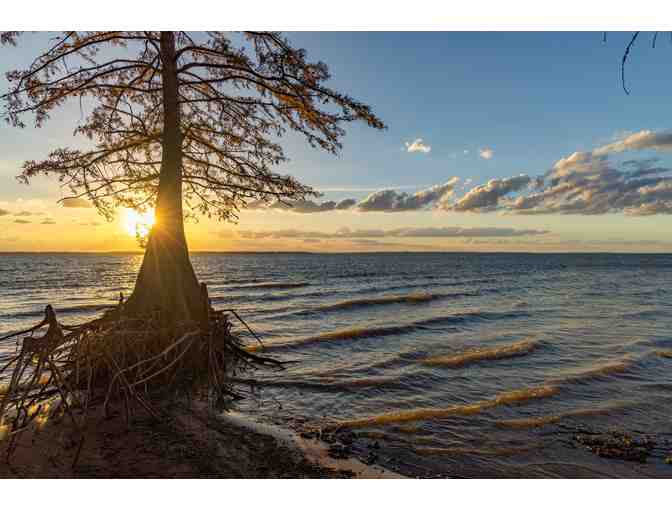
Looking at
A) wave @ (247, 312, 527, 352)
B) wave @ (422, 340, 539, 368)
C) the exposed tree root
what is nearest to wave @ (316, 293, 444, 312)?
wave @ (247, 312, 527, 352)

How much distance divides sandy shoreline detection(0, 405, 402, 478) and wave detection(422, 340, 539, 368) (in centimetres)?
664

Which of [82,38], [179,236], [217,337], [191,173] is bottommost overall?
[217,337]

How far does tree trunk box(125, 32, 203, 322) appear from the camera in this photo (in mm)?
8711

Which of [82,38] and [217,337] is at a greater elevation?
[82,38]

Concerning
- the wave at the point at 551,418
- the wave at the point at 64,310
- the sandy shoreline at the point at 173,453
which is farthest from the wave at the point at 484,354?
the wave at the point at 64,310

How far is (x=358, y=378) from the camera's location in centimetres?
1038

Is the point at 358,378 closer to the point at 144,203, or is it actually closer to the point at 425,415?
the point at 425,415

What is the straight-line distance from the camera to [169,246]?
918cm

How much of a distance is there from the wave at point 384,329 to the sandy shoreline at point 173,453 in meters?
6.09

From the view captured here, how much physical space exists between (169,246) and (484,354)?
1034 centimetres

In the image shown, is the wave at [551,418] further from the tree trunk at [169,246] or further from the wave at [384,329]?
the wave at [384,329]

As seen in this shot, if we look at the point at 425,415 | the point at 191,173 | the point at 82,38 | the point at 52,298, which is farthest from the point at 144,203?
the point at 52,298

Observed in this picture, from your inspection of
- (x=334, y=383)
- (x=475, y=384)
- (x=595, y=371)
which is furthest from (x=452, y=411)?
(x=595, y=371)
